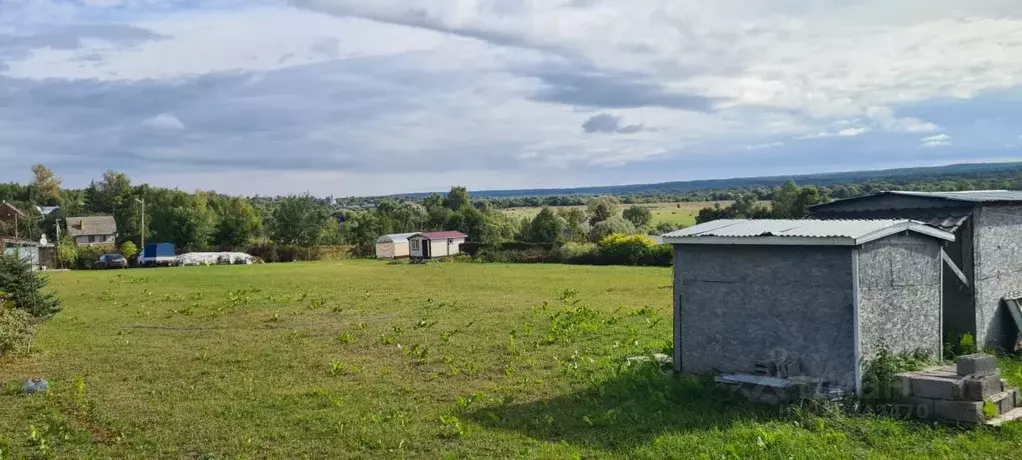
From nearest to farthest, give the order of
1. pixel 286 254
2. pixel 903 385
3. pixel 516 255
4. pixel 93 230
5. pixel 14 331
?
pixel 903 385
pixel 14 331
pixel 516 255
pixel 286 254
pixel 93 230

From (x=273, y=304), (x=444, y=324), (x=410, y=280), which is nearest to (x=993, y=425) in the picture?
(x=444, y=324)

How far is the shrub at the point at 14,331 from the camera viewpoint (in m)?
15.0

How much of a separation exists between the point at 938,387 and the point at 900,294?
203 cm

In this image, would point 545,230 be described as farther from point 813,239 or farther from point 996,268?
point 813,239

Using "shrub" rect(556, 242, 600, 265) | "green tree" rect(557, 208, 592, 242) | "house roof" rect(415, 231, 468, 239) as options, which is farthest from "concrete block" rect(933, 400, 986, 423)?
"green tree" rect(557, 208, 592, 242)

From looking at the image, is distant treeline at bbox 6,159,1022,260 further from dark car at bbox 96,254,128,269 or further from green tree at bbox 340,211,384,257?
dark car at bbox 96,254,128,269

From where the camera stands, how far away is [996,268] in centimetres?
1313

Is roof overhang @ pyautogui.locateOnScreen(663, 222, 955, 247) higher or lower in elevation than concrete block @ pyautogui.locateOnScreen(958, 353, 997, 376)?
higher

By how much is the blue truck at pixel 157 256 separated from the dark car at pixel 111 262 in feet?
6.19

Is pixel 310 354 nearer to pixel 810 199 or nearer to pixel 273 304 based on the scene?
pixel 273 304

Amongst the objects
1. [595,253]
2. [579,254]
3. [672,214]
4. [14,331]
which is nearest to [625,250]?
[595,253]

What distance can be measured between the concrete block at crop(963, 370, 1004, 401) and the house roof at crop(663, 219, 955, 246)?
206cm

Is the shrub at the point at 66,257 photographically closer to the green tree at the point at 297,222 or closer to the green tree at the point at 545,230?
the green tree at the point at 297,222

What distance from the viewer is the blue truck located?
53438 mm
